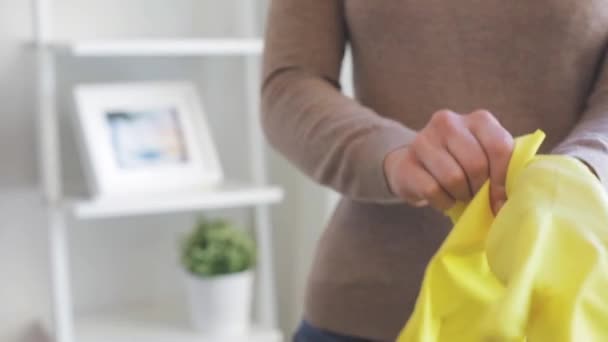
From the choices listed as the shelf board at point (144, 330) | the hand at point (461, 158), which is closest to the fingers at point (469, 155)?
the hand at point (461, 158)

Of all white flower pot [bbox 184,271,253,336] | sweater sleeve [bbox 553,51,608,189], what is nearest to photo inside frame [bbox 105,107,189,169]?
white flower pot [bbox 184,271,253,336]

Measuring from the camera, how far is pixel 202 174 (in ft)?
5.52

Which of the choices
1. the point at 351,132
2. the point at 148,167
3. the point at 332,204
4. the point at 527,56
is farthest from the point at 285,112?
the point at 332,204

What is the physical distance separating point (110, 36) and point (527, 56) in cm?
110

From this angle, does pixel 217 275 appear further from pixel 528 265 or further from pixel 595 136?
pixel 528 265

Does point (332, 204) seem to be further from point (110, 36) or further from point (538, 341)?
point (538, 341)

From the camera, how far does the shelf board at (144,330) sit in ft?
5.48

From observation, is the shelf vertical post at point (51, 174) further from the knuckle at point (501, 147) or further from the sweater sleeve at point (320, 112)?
the knuckle at point (501, 147)

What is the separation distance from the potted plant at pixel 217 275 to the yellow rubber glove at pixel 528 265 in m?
1.09

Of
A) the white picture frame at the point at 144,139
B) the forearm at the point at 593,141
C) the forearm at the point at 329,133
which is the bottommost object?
the white picture frame at the point at 144,139

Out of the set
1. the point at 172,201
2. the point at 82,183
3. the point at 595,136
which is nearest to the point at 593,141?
the point at 595,136

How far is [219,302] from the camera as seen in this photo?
168 cm

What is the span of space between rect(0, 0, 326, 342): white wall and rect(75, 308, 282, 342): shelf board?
66mm

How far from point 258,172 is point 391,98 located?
0.92 m
